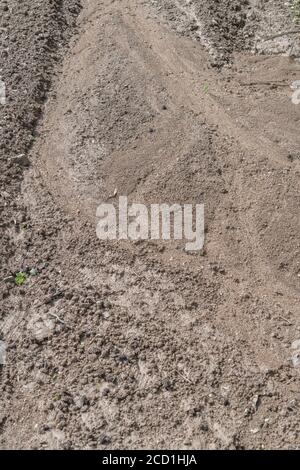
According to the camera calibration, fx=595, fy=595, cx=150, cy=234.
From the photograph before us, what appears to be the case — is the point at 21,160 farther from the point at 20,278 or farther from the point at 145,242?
the point at 145,242

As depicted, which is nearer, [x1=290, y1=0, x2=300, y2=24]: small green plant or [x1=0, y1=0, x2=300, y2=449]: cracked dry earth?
[x1=0, y1=0, x2=300, y2=449]: cracked dry earth

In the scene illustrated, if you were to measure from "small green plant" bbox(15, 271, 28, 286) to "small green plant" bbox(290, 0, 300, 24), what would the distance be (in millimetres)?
5472

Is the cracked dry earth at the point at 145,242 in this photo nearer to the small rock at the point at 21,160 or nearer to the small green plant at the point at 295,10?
the small rock at the point at 21,160

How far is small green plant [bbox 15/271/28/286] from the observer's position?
20.1 feet

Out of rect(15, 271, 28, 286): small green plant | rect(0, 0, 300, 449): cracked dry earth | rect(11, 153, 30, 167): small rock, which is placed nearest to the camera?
rect(0, 0, 300, 449): cracked dry earth

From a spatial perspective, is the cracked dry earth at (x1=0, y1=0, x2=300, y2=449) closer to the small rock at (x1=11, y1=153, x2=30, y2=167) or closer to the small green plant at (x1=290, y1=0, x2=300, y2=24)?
the small rock at (x1=11, y1=153, x2=30, y2=167)

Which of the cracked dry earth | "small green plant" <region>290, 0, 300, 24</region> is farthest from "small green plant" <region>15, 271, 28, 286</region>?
"small green plant" <region>290, 0, 300, 24</region>

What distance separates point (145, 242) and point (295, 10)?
4.67 meters

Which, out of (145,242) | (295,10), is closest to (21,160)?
(145,242)

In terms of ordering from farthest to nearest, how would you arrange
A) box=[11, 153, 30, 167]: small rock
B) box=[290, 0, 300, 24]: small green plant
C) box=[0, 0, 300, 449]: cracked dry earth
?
box=[290, 0, 300, 24]: small green plant, box=[11, 153, 30, 167]: small rock, box=[0, 0, 300, 449]: cracked dry earth

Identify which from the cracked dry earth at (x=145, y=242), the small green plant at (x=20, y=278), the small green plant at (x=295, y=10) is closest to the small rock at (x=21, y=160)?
the cracked dry earth at (x=145, y=242)

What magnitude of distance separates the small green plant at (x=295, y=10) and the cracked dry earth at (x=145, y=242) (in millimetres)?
141

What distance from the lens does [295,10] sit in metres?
8.77

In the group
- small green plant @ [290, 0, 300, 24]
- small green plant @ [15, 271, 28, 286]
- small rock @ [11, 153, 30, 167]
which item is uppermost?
small green plant @ [290, 0, 300, 24]
